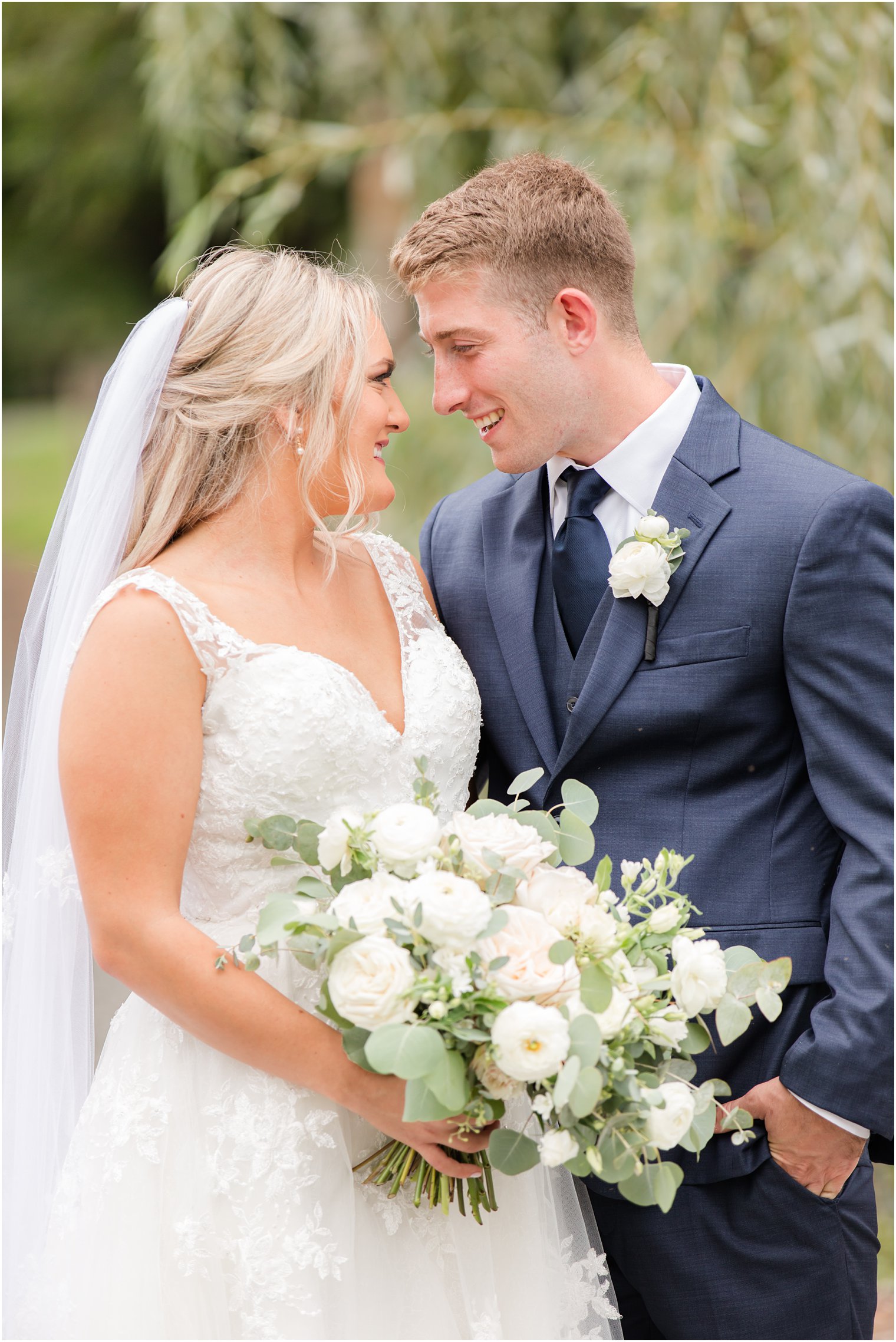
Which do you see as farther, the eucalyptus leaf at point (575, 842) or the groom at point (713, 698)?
the groom at point (713, 698)

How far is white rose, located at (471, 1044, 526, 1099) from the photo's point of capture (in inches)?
69.1

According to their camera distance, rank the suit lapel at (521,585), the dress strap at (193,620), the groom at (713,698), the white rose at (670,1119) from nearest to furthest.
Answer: the white rose at (670,1119) < the dress strap at (193,620) < the groom at (713,698) < the suit lapel at (521,585)

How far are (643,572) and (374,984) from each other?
0.90m

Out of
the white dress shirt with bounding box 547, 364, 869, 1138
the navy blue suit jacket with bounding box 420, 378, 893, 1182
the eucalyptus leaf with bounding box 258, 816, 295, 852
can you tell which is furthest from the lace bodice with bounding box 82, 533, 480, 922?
the white dress shirt with bounding box 547, 364, 869, 1138

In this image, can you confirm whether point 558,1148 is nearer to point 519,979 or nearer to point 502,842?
point 519,979

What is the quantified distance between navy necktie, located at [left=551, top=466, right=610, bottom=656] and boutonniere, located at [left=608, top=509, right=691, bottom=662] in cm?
11

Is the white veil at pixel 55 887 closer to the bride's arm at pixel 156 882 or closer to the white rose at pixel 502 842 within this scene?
the bride's arm at pixel 156 882

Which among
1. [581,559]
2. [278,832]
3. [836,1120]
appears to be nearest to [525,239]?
[581,559]

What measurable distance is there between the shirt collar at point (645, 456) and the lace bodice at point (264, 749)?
59cm

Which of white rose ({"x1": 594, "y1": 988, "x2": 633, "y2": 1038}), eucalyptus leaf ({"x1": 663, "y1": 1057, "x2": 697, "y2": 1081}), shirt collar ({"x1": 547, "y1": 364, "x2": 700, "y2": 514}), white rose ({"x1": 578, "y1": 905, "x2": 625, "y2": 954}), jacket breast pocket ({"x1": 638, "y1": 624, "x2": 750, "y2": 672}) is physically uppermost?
shirt collar ({"x1": 547, "y1": 364, "x2": 700, "y2": 514})

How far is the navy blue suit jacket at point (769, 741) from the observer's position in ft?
7.13

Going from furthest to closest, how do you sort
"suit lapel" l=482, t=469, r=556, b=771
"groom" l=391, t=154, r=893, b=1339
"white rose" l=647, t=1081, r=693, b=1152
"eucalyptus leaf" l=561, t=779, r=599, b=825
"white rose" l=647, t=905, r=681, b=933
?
"suit lapel" l=482, t=469, r=556, b=771 < "groom" l=391, t=154, r=893, b=1339 < "eucalyptus leaf" l=561, t=779, r=599, b=825 < "white rose" l=647, t=905, r=681, b=933 < "white rose" l=647, t=1081, r=693, b=1152

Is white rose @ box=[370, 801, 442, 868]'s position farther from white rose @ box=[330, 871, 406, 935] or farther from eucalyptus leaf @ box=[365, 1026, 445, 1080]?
eucalyptus leaf @ box=[365, 1026, 445, 1080]

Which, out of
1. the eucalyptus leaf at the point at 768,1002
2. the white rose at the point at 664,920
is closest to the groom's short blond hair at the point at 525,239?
the white rose at the point at 664,920
